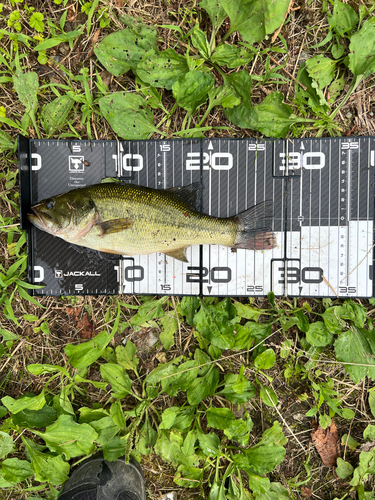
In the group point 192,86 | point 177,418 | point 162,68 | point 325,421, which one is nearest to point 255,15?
point 192,86

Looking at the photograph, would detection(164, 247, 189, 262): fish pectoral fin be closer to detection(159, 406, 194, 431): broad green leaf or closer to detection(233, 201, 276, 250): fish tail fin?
detection(233, 201, 276, 250): fish tail fin

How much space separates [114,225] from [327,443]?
303 cm

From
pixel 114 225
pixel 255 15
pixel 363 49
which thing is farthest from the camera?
pixel 363 49

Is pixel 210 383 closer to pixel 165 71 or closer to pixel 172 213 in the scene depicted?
pixel 172 213

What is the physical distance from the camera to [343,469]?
311 cm

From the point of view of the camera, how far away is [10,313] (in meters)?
2.99

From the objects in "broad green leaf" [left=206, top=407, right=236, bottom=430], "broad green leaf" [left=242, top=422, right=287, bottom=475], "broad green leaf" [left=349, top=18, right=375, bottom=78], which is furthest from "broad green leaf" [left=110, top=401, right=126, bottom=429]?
"broad green leaf" [left=349, top=18, right=375, bottom=78]

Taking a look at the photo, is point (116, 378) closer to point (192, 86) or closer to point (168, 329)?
point (168, 329)

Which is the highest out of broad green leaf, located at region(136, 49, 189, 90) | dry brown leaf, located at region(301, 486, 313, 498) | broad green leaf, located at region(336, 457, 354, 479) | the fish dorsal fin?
broad green leaf, located at region(136, 49, 189, 90)

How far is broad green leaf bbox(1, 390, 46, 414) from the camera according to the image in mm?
2846

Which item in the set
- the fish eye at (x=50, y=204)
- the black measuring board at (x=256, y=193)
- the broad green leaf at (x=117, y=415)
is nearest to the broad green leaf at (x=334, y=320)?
the black measuring board at (x=256, y=193)

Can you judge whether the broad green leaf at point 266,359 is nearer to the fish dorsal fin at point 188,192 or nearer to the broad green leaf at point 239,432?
the broad green leaf at point 239,432

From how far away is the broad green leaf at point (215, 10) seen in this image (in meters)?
2.82

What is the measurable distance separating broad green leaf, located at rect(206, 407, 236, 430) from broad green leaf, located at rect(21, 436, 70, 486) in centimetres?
145
